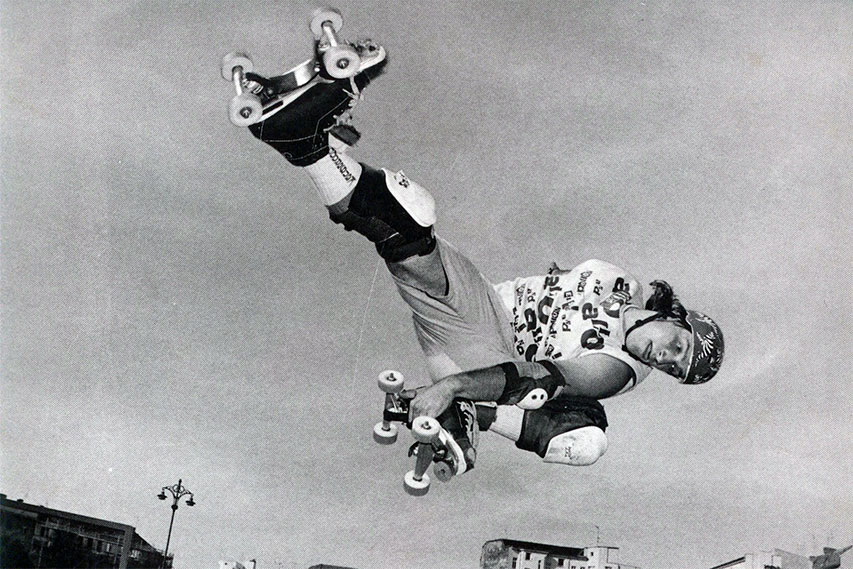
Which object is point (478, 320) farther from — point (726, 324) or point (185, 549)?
point (185, 549)

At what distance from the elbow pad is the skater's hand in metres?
0.22

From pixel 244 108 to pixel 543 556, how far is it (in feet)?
18.1

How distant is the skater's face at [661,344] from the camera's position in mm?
4965

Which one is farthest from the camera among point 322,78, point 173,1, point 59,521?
point 59,521

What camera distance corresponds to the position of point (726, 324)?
5.33 meters

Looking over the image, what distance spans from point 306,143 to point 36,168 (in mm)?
1291

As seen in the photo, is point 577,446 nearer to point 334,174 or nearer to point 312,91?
point 334,174

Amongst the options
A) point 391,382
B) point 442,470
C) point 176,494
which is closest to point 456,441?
point 442,470

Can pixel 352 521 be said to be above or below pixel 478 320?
below

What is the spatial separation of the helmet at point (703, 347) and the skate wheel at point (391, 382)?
1.31 metres

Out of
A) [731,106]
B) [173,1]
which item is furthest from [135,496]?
[731,106]

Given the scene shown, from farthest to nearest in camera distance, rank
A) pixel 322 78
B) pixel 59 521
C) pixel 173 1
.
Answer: pixel 59 521, pixel 173 1, pixel 322 78

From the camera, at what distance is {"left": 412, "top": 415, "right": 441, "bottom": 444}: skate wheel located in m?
4.45

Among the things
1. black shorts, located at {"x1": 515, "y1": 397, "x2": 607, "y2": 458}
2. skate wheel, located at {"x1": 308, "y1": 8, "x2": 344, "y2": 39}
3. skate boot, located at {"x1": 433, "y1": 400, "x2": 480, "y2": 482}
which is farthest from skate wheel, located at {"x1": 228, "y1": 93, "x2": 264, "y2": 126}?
black shorts, located at {"x1": 515, "y1": 397, "x2": 607, "y2": 458}
